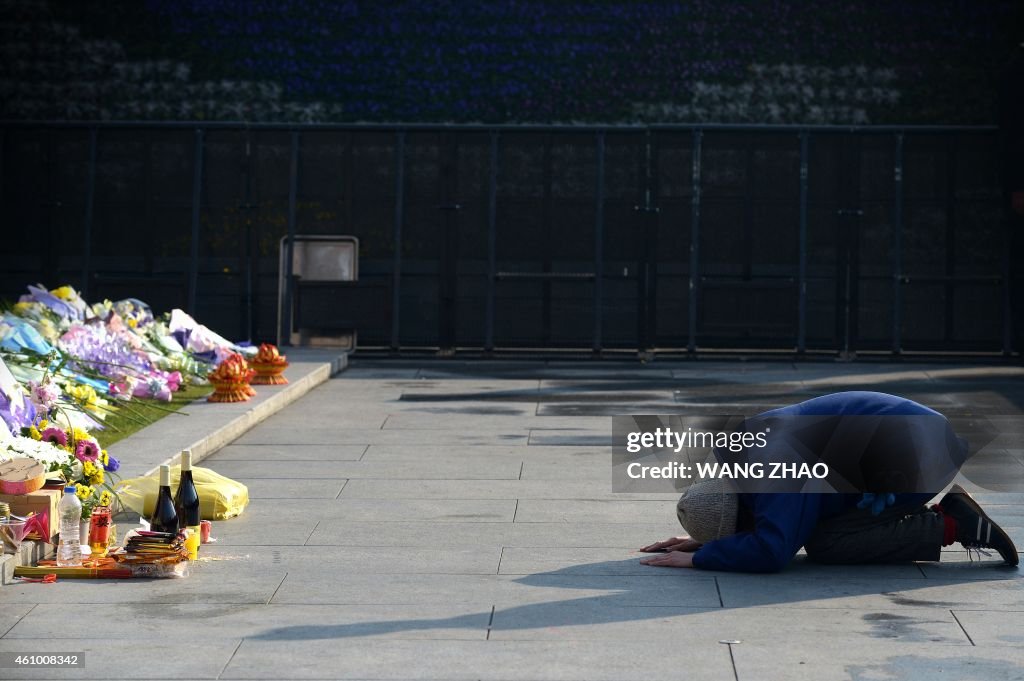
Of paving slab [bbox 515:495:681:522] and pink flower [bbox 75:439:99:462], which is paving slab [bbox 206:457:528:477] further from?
pink flower [bbox 75:439:99:462]

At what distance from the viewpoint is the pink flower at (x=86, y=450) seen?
9773 mm

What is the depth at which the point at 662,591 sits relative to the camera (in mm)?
8055

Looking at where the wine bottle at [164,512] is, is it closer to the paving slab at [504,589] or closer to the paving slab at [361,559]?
the paving slab at [361,559]

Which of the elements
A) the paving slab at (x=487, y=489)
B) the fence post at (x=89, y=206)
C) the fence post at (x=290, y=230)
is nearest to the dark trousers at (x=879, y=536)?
the paving slab at (x=487, y=489)

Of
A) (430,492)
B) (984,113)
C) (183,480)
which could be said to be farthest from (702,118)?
(183,480)

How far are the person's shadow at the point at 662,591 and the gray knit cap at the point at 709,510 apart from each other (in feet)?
0.75

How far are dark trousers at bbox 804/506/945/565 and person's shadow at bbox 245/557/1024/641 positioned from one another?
0.24 ft

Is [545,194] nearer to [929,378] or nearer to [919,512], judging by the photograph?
[929,378]

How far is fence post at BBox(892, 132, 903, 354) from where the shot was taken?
22.1 meters

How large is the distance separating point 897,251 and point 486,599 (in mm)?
15235

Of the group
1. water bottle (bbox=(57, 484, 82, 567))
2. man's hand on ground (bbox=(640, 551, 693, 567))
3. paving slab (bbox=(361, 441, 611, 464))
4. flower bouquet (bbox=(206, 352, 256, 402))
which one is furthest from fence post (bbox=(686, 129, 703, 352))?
water bottle (bbox=(57, 484, 82, 567))

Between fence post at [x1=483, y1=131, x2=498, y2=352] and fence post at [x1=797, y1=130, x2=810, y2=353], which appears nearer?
fence post at [x1=797, y1=130, x2=810, y2=353]

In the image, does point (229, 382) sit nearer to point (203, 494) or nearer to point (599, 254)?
point (203, 494)

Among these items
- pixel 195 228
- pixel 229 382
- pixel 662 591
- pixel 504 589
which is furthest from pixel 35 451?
pixel 195 228
